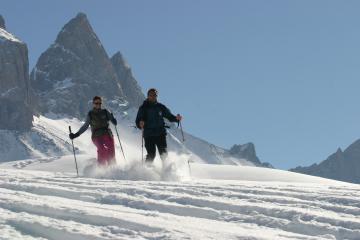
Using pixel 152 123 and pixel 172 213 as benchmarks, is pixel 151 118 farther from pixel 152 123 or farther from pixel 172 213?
pixel 172 213

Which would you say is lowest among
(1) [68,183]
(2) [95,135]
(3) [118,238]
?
(3) [118,238]

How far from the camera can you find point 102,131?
14164 mm

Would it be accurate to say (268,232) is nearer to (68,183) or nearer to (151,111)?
(68,183)

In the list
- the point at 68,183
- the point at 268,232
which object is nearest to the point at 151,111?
the point at 68,183

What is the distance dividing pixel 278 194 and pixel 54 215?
123 inches

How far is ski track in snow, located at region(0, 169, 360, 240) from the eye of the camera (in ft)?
18.3

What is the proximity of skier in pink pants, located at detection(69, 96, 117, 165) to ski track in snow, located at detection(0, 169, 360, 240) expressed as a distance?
4.95 metres

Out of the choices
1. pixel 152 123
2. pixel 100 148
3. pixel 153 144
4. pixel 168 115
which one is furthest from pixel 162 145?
pixel 100 148

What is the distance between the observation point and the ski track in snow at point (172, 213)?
5566 mm

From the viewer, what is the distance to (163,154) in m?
13.0

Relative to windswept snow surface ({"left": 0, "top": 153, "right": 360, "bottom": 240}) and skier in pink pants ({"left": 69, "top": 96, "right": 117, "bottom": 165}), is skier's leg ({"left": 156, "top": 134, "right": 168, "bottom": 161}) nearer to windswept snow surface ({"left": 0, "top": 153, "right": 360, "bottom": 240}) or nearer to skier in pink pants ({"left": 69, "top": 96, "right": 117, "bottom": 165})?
skier in pink pants ({"left": 69, "top": 96, "right": 117, "bottom": 165})

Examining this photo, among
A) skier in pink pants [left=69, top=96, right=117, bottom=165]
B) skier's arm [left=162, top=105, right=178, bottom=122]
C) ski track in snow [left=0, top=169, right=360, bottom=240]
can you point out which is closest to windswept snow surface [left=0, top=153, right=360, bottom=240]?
ski track in snow [left=0, top=169, right=360, bottom=240]

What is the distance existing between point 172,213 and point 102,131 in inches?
298

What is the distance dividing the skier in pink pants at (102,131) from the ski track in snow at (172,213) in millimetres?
4951
